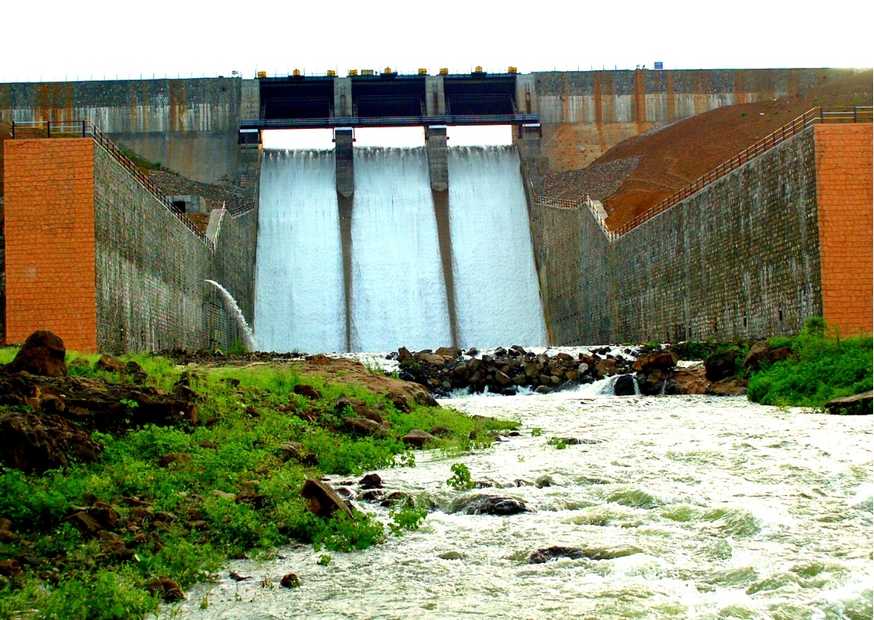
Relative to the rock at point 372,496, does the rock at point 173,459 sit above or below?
above

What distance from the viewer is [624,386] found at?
2417 centimetres

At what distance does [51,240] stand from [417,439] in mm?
12198

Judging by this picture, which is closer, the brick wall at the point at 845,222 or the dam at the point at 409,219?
the brick wall at the point at 845,222

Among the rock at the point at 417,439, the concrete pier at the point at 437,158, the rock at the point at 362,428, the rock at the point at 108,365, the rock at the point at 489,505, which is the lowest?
the rock at the point at 489,505

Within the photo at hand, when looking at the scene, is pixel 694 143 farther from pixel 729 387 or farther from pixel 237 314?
pixel 729 387

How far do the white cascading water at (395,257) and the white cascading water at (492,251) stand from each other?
1.14 meters

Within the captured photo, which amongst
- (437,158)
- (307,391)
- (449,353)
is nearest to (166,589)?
(307,391)

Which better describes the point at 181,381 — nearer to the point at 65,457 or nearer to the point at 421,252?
the point at 65,457

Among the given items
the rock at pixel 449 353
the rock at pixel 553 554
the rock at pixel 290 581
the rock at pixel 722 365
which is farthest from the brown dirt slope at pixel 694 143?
the rock at pixel 290 581

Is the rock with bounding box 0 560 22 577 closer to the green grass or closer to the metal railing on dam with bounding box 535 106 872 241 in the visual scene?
the green grass

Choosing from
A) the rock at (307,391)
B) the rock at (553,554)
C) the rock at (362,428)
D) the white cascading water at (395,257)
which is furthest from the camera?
the white cascading water at (395,257)

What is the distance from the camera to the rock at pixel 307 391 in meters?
15.8

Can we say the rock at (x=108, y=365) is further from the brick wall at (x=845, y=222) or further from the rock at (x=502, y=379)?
the brick wall at (x=845, y=222)

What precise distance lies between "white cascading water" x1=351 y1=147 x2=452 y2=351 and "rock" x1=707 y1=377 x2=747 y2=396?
885 inches
